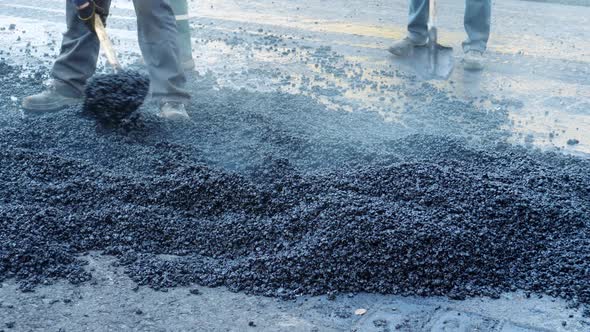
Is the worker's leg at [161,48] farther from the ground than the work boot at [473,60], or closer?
farther from the ground

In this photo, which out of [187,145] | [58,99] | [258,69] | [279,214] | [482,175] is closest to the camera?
[279,214]

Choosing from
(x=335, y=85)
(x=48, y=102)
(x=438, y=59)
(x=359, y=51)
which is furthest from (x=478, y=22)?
(x=48, y=102)

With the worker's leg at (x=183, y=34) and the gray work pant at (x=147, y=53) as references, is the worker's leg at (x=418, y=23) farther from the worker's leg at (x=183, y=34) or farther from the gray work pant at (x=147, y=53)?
the gray work pant at (x=147, y=53)

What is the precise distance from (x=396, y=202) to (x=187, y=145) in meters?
1.39

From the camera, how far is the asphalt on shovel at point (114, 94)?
4129 millimetres

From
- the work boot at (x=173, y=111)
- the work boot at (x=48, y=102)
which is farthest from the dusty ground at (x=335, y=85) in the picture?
the work boot at (x=173, y=111)

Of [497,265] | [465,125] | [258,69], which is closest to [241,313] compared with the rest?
[497,265]

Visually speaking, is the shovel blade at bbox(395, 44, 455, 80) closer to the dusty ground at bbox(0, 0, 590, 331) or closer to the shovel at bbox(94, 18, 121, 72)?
the dusty ground at bbox(0, 0, 590, 331)

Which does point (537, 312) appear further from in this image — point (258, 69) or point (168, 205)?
point (258, 69)

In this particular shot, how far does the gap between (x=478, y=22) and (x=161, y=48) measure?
281 cm

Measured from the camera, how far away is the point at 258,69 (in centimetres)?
597

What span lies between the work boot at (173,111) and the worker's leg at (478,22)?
8.93ft

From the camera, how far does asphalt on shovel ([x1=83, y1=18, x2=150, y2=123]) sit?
413 cm

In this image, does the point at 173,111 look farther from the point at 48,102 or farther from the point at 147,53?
the point at 48,102
